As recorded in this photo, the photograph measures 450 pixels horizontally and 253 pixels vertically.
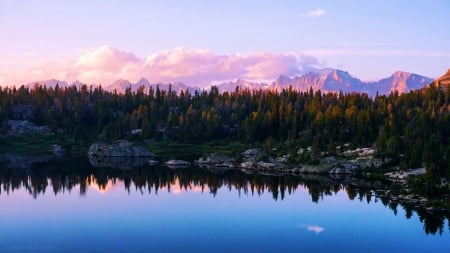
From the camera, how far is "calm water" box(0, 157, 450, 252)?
52.6 m

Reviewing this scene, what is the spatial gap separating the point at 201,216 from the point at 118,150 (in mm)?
87411

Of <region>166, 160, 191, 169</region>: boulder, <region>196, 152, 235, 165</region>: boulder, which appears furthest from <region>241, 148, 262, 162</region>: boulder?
<region>166, 160, 191, 169</region>: boulder

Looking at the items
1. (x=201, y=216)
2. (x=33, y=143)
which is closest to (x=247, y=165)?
(x=201, y=216)

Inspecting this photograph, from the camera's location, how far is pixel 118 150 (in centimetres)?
15075

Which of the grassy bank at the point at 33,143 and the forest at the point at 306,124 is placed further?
the grassy bank at the point at 33,143

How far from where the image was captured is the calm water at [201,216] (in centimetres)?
5259

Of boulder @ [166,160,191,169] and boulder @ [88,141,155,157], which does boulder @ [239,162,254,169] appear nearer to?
boulder @ [166,160,191,169]

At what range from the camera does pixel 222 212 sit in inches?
2788

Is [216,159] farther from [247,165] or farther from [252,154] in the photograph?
[252,154]

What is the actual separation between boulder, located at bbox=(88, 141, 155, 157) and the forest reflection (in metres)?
30.1

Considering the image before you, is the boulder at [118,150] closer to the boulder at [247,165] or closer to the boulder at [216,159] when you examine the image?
the boulder at [216,159]

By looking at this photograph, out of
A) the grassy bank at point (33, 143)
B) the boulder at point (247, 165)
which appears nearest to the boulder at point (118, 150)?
the grassy bank at point (33, 143)

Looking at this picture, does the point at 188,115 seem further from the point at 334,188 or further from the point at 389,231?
the point at 389,231

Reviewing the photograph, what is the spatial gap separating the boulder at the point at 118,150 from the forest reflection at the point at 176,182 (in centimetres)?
3014
